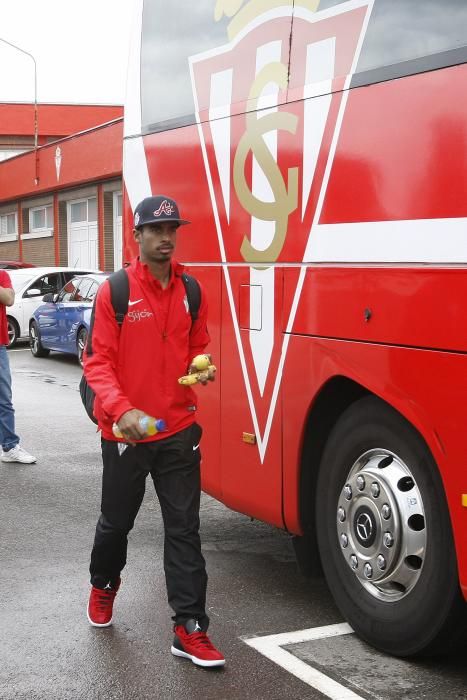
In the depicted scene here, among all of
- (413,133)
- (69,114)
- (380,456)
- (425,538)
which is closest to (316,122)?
(413,133)

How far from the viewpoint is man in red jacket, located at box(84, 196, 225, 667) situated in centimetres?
430

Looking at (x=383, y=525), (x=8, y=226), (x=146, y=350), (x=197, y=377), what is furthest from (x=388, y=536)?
(x=8, y=226)

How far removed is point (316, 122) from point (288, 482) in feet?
5.45

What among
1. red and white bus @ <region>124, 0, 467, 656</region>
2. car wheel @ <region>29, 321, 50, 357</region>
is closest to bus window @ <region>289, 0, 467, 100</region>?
red and white bus @ <region>124, 0, 467, 656</region>

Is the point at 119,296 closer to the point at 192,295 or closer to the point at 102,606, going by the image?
the point at 192,295

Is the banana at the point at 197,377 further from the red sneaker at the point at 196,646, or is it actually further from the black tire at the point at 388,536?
the red sneaker at the point at 196,646

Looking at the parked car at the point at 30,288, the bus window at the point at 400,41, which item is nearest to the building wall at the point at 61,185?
the parked car at the point at 30,288

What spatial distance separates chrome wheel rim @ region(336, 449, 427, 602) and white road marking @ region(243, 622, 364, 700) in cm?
36

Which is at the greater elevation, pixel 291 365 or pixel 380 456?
pixel 291 365

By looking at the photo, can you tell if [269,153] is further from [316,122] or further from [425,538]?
[425,538]

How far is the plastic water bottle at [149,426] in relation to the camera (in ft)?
13.6

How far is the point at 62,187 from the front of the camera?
110ft

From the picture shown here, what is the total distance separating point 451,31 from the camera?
3.80 m

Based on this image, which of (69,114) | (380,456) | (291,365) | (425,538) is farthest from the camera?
(69,114)
